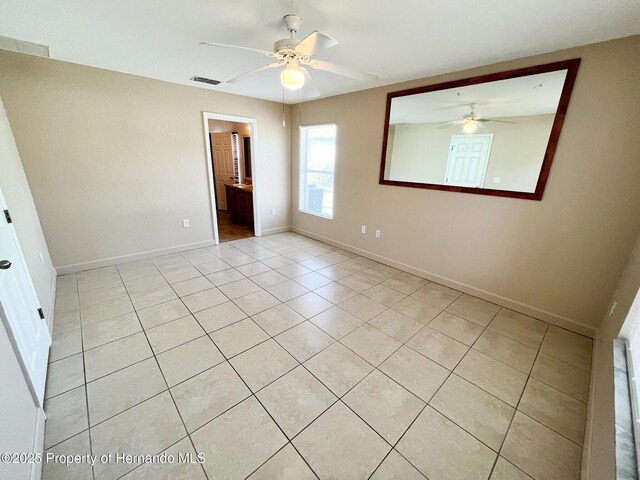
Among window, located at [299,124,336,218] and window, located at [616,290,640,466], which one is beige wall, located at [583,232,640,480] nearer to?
window, located at [616,290,640,466]

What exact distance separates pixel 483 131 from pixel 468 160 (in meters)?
0.30

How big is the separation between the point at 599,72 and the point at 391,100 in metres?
1.84

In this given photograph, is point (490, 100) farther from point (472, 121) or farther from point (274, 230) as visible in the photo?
point (274, 230)

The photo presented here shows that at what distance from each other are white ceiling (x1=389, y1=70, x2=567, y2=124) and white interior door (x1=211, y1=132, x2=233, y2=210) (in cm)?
461

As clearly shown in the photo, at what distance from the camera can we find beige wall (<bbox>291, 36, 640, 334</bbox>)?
6.31 feet

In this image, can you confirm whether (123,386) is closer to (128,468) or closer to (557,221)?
(128,468)

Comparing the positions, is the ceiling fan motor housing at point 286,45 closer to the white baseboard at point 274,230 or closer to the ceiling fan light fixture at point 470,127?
the ceiling fan light fixture at point 470,127

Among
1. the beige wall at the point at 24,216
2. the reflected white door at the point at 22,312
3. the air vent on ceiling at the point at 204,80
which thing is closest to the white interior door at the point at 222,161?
the air vent on ceiling at the point at 204,80

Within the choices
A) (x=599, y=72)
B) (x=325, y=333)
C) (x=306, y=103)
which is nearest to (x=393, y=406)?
(x=325, y=333)

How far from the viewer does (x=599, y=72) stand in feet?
6.33

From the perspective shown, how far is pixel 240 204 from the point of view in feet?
18.1

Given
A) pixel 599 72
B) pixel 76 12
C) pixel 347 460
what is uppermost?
pixel 76 12

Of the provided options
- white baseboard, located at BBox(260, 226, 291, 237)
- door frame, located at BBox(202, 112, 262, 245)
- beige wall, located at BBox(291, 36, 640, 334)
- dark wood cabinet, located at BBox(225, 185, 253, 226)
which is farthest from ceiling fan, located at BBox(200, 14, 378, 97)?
dark wood cabinet, located at BBox(225, 185, 253, 226)

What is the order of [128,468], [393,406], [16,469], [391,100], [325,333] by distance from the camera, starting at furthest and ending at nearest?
[391,100], [325,333], [393,406], [128,468], [16,469]
